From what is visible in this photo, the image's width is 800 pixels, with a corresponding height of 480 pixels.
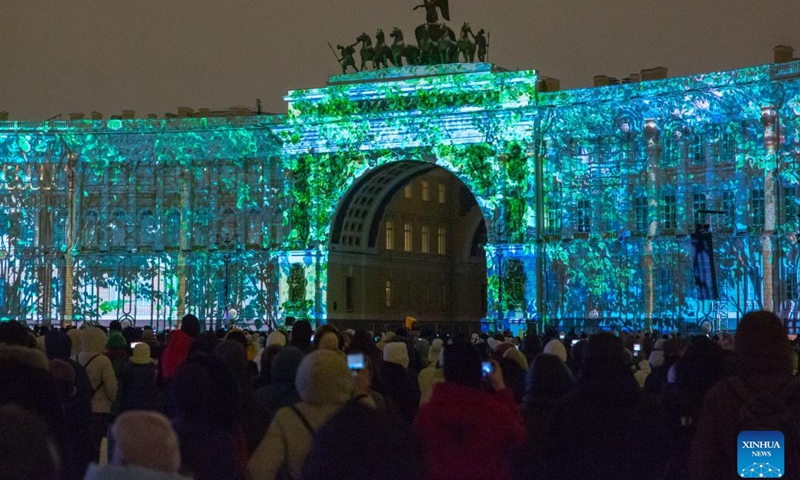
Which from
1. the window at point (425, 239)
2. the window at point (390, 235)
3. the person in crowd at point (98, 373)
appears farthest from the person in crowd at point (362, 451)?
the window at point (425, 239)

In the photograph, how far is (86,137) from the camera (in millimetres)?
60438

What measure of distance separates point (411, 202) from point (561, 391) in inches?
2123

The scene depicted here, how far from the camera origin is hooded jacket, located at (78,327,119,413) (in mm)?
15336

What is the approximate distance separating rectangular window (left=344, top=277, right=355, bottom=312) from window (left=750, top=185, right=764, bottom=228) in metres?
17.1

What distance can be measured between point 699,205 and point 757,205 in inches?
90.3

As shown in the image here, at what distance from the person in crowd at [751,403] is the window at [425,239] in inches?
2254

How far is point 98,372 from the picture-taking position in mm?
15438

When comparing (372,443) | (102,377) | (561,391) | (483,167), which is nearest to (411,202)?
(483,167)

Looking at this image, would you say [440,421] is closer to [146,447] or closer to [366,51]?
[146,447]

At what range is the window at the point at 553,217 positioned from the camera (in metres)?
53.4

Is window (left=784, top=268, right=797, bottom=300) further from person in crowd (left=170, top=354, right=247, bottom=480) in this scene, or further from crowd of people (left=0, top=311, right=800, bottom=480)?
person in crowd (left=170, top=354, right=247, bottom=480)

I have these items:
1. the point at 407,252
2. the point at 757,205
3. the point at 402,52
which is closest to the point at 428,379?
the point at 757,205

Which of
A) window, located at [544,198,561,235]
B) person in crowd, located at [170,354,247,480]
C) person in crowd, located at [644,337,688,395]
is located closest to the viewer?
person in crowd, located at [170,354,247,480]

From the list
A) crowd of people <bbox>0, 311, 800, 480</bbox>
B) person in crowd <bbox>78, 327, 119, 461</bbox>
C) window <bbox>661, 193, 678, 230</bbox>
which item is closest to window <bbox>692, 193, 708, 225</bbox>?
window <bbox>661, 193, 678, 230</bbox>
